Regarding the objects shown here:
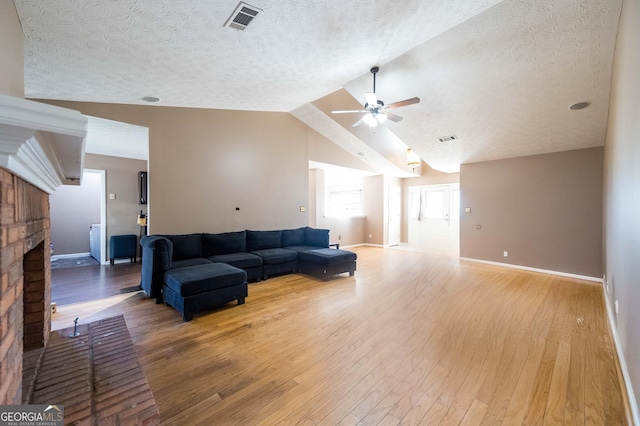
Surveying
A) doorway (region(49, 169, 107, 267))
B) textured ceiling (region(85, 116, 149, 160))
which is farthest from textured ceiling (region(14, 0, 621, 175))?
doorway (region(49, 169, 107, 267))

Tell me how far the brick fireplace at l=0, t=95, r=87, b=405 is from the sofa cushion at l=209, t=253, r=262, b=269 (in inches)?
101

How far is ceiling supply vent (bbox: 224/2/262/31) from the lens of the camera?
1.92 meters

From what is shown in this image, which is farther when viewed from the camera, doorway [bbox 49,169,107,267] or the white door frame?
doorway [bbox 49,169,107,267]

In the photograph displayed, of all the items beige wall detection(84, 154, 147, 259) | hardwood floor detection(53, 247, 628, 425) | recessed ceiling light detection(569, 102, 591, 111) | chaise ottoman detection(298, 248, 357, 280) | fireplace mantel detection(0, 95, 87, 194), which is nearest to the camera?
fireplace mantel detection(0, 95, 87, 194)

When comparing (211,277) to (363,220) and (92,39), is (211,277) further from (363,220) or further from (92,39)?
(363,220)

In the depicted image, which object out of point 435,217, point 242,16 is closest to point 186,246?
point 242,16

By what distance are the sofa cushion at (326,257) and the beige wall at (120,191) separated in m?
4.13

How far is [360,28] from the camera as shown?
2484mm

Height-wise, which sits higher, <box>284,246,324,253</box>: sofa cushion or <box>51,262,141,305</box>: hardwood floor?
<box>284,246,324,253</box>: sofa cushion

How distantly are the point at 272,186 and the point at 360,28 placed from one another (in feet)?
11.5

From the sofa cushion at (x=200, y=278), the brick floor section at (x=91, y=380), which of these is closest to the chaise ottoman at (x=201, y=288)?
the sofa cushion at (x=200, y=278)

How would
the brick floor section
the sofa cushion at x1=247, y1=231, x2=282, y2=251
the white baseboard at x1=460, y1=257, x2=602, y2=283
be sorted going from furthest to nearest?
1. the sofa cushion at x1=247, y1=231, x2=282, y2=251
2. the white baseboard at x1=460, y1=257, x2=602, y2=283
3. the brick floor section

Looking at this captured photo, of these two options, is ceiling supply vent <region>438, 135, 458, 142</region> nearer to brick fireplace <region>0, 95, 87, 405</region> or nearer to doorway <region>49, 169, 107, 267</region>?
brick fireplace <region>0, 95, 87, 405</region>

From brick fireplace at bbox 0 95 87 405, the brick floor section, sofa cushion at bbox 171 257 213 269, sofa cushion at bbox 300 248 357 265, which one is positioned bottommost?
the brick floor section
